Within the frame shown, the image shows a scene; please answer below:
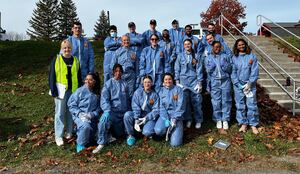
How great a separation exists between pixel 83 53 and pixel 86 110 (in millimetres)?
1505

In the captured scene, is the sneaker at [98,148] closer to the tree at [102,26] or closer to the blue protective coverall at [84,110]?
the blue protective coverall at [84,110]

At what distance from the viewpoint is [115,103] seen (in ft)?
22.2

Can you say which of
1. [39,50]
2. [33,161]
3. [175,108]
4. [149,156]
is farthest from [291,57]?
[39,50]

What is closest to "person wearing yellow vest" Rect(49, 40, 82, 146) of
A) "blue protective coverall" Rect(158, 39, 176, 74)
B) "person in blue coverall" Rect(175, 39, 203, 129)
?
"blue protective coverall" Rect(158, 39, 176, 74)

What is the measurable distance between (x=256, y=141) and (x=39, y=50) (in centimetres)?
1212

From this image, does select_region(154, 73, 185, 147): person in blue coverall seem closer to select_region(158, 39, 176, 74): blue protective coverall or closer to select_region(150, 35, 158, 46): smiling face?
select_region(158, 39, 176, 74): blue protective coverall

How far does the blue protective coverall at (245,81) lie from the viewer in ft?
23.2

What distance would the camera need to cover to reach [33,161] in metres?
6.09

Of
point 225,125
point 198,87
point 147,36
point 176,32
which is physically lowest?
point 225,125

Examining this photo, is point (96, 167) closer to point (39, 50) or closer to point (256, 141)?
point (256, 141)

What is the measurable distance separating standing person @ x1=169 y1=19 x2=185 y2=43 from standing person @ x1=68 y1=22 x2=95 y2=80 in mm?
2798

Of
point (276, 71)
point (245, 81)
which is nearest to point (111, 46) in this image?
point (245, 81)

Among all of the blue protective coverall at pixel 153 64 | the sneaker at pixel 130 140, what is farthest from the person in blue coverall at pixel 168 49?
the sneaker at pixel 130 140

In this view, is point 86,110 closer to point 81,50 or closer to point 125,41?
point 81,50
